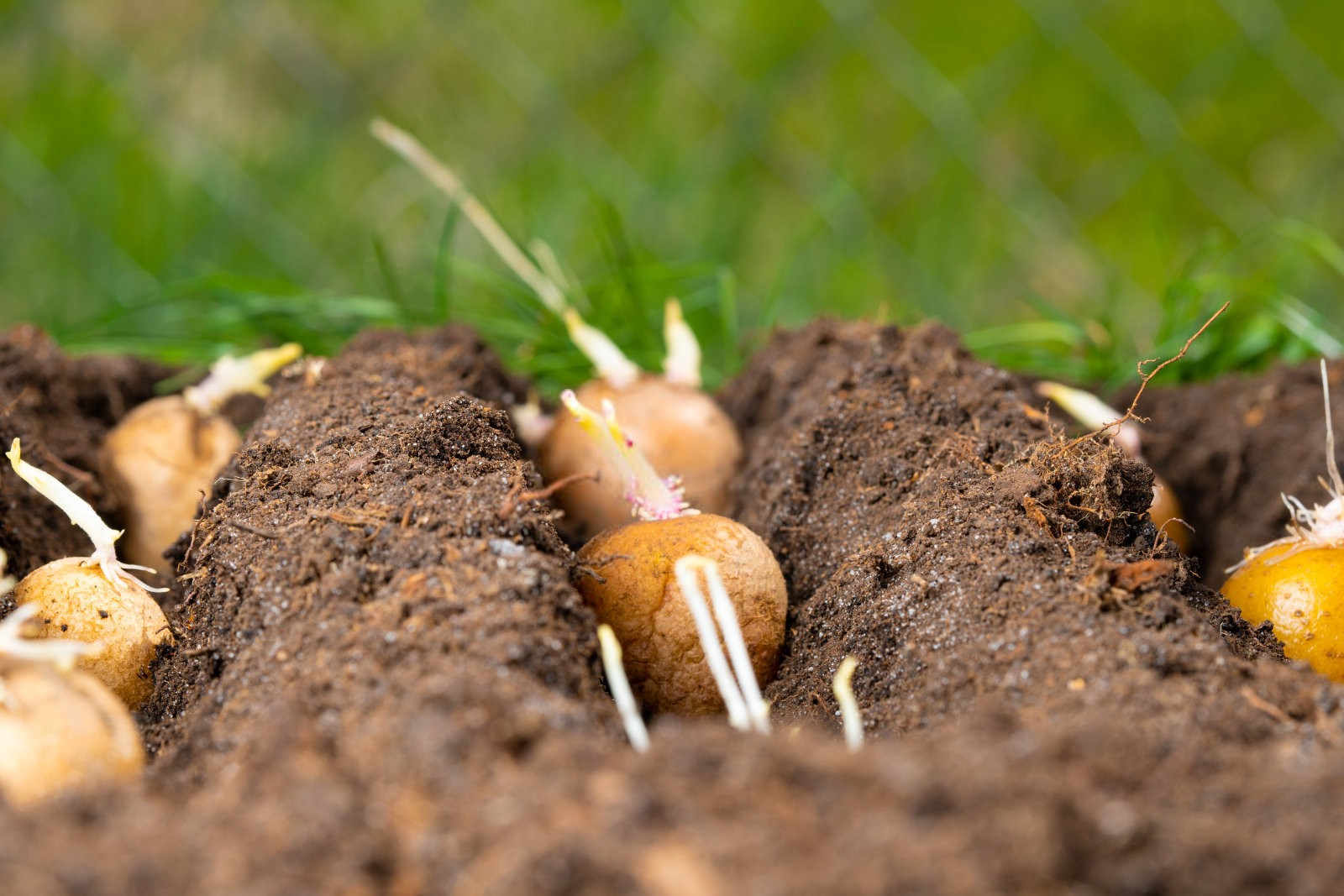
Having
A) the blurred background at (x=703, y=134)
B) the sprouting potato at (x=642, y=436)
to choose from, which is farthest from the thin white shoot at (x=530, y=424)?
the blurred background at (x=703, y=134)

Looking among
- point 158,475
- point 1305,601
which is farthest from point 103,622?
point 1305,601

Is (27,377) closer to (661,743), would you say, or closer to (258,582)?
(258,582)

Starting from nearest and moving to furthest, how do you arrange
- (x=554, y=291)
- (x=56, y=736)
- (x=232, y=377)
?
(x=56, y=736) → (x=232, y=377) → (x=554, y=291)

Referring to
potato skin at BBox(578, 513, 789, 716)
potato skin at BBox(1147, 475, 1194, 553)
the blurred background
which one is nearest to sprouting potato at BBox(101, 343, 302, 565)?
potato skin at BBox(578, 513, 789, 716)

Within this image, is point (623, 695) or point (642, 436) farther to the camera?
point (642, 436)

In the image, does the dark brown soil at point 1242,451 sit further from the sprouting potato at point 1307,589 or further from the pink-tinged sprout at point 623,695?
the pink-tinged sprout at point 623,695

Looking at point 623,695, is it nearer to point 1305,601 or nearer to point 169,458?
point 1305,601

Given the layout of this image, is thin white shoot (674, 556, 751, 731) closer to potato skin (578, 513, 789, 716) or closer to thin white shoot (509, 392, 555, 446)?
potato skin (578, 513, 789, 716)

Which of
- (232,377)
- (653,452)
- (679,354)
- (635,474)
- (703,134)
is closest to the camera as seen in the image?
(635,474)
